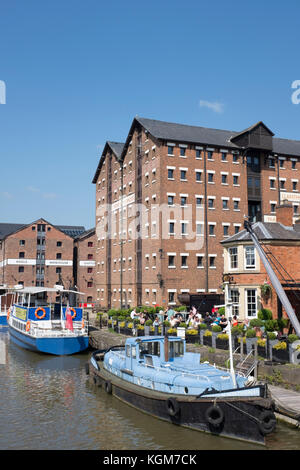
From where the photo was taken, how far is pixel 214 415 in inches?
579

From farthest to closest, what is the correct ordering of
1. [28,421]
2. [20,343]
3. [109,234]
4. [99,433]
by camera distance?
[109,234]
[20,343]
[28,421]
[99,433]

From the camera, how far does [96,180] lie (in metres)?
66.6

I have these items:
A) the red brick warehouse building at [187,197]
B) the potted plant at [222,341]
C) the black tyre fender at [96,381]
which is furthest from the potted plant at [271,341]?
the red brick warehouse building at [187,197]

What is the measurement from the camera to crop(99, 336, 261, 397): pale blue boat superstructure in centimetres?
1568

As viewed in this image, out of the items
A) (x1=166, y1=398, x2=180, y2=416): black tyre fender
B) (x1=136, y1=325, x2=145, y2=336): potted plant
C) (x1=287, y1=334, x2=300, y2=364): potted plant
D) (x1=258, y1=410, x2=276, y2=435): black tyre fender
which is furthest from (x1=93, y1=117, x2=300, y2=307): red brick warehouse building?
(x1=258, y1=410, x2=276, y2=435): black tyre fender

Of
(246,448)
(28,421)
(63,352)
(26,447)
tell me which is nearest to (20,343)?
(63,352)

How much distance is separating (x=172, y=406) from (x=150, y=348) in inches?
157

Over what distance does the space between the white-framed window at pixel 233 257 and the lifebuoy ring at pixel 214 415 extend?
58.5 ft

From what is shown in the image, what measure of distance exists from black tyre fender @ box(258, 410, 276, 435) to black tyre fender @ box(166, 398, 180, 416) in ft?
10.3

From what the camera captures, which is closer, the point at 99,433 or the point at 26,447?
the point at 26,447

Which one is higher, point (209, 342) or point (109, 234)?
point (109, 234)

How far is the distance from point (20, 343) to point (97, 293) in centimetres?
2685

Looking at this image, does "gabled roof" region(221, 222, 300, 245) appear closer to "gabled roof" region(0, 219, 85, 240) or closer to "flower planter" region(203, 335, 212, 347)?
"flower planter" region(203, 335, 212, 347)

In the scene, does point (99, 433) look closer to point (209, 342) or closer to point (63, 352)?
point (209, 342)
